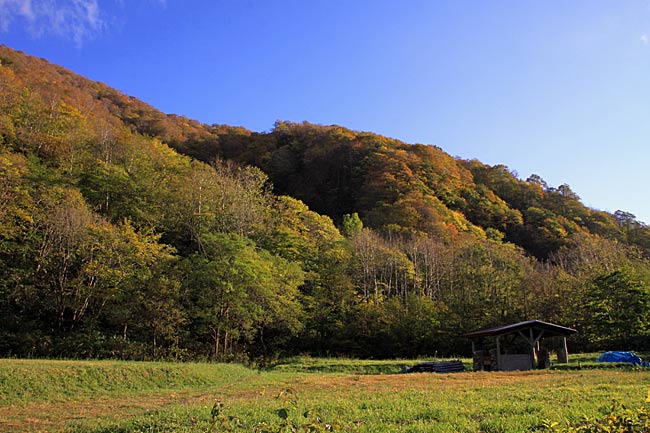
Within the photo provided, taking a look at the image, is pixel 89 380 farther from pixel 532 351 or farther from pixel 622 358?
pixel 622 358

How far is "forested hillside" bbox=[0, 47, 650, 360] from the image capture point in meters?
29.4

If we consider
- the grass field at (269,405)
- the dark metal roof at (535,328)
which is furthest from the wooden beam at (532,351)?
the grass field at (269,405)

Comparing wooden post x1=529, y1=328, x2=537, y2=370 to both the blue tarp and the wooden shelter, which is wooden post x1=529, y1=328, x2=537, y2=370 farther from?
the blue tarp

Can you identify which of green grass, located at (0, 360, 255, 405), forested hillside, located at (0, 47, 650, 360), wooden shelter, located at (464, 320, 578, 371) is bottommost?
green grass, located at (0, 360, 255, 405)

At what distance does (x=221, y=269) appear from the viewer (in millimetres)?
30484

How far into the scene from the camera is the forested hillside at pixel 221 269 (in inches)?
1158

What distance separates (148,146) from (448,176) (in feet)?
153

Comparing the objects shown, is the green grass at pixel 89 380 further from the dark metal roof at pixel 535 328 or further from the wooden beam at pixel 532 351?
the wooden beam at pixel 532 351

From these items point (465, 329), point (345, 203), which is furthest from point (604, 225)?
point (465, 329)

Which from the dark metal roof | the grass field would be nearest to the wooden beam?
the dark metal roof

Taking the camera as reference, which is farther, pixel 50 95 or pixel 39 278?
pixel 50 95

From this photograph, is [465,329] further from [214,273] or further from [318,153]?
[318,153]

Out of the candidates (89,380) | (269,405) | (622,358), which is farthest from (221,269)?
(622,358)

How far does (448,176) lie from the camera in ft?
246
